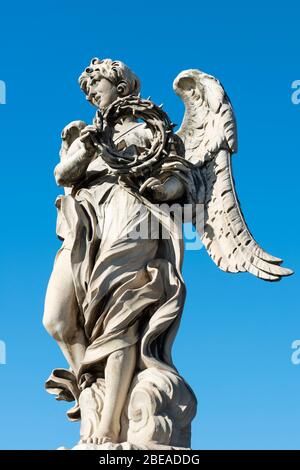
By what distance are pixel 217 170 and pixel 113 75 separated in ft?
4.19

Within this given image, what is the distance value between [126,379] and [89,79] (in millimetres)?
2853

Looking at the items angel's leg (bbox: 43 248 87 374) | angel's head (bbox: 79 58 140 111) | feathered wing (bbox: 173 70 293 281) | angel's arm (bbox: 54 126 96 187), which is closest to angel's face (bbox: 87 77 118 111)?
angel's head (bbox: 79 58 140 111)

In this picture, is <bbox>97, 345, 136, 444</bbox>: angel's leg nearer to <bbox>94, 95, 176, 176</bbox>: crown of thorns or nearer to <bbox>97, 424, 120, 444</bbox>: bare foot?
<bbox>97, 424, 120, 444</bbox>: bare foot

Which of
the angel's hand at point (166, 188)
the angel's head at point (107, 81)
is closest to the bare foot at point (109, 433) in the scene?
the angel's hand at point (166, 188)

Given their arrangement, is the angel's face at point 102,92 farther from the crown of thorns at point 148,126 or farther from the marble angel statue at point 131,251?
the crown of thorns at point 148,126

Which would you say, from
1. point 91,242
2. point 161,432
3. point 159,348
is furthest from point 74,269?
point 161,432

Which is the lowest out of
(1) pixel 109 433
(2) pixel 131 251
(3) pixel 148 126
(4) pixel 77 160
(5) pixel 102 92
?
(1) pixel 109 433

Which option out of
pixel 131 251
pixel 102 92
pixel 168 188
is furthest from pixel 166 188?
pixel 102 92

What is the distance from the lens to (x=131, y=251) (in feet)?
33.6

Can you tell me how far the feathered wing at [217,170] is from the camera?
34.0ft

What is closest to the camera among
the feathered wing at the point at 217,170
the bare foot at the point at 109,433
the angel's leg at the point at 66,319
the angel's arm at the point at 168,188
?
the bare foot at the point at 109,433

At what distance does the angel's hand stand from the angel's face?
944 mm

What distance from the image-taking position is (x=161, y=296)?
10188 mm

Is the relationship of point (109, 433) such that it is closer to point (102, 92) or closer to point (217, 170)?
point (217, 170)
